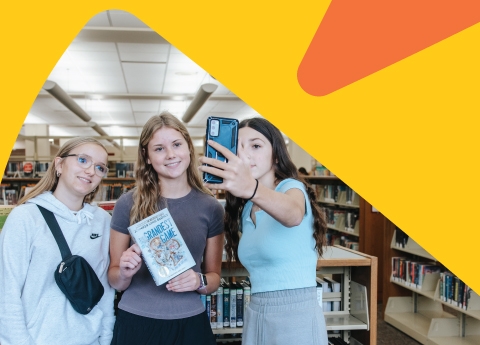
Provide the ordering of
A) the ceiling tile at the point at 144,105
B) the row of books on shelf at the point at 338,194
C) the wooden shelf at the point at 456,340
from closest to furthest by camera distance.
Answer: the wooden shelf at the point at 456,340
the row of books on shelf at the point at 338,194
the ceiling tile at the point at 144,105

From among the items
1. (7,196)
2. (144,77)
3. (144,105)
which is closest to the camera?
(7,196)

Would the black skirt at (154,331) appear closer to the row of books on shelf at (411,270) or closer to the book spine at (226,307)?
the book spine at (226,307)

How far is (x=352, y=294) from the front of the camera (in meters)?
3.02

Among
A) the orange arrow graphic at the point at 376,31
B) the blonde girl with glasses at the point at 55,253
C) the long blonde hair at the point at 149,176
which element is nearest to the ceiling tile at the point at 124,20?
the orange arrow graphic at the point at 376,31


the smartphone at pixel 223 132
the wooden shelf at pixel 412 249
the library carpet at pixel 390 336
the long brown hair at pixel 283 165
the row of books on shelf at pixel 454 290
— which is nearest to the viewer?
the smartphone at pixel 223 132

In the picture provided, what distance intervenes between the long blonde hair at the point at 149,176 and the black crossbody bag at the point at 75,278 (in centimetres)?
27

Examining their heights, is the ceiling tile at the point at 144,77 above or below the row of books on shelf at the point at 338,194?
above

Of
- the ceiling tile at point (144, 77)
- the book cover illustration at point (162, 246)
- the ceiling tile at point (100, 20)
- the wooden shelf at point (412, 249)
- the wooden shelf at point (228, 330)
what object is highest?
the ceiling tile at point (100, 20)

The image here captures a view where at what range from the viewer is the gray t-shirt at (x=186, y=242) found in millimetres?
1726

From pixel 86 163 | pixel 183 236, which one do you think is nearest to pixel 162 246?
pixel 183 236

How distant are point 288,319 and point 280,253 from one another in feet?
0.71

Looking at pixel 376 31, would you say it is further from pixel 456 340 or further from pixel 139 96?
pixel 139 96

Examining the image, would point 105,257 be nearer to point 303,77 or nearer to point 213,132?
point 213,132

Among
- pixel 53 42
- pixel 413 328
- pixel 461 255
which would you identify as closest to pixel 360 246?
pixel 413 328
